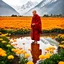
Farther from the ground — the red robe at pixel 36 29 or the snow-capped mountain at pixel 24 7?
the snow-capped mountain at pixel 24 7

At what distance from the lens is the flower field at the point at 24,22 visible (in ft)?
27.6

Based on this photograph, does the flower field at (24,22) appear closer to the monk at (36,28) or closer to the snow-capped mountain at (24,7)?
the snow-capped mountain at (24,7)

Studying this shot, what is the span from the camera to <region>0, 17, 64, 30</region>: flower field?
27.6 ft

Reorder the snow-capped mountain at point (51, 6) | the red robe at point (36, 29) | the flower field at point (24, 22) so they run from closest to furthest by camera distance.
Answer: the red robe at point (36, 29) < the flower field at point (24, 22) < the snow-capped mountain at point (51, 6)

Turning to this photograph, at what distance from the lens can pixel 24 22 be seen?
855 cm

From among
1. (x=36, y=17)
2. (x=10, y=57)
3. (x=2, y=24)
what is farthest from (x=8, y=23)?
(x=10, y=57)

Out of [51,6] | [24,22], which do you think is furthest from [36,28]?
[51,6]

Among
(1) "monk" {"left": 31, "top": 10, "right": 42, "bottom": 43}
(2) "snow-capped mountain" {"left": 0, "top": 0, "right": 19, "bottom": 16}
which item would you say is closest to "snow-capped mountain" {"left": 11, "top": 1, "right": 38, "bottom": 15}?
(2) "snow-capped mountain" {"left": 0, "top": 0, "right": 19, "bottom": 16}

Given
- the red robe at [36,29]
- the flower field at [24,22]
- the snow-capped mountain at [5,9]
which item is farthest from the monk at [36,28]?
the snow-capped mountain at [5,9]

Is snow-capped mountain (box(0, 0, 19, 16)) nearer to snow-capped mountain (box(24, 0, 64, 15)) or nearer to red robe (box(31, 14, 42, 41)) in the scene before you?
snow-capped mountain (box(24, 0, 64, 15))

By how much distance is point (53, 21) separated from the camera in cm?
862

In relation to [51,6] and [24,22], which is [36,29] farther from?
[51,6]

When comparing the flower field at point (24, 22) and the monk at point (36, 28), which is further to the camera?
the flower field at point (24, 22)

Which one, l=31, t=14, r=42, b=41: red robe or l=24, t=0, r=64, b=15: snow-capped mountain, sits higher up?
l=24, t=0, r=64, b=15: snow-capped mountain
